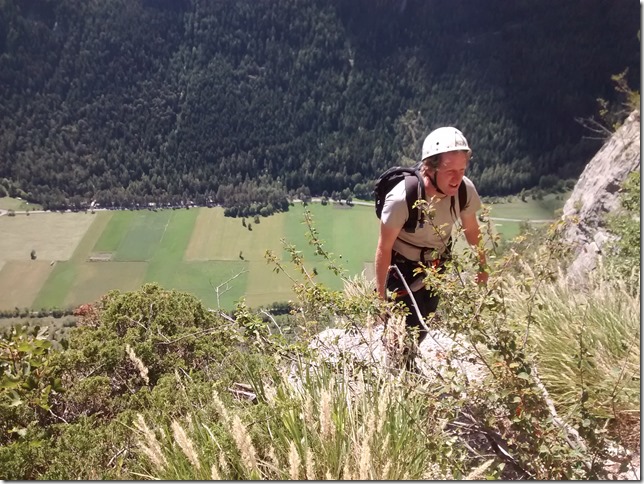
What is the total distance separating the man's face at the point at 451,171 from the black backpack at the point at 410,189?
0.13 m

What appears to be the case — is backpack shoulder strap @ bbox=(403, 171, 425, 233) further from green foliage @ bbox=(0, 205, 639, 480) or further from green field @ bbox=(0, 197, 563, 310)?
green field @ bbox=(0, 197, 563, 310)

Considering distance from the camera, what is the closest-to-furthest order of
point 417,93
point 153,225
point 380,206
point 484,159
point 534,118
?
point 380,206 < point 153,225 < point 484,159 < point 534,118 < point 417,93

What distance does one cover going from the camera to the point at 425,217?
3.22 metres

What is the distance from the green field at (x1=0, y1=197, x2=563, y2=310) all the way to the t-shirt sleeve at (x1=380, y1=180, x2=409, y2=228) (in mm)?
39905

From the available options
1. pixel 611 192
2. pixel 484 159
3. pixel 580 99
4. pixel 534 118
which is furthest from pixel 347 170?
pixel 611 192

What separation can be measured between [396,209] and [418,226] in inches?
9.4

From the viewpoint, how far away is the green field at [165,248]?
4997 cm

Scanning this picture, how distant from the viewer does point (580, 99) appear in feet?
244

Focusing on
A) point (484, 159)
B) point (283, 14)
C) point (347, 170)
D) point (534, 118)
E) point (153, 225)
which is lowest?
point (153, 225)

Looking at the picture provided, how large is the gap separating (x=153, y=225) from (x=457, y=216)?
66334mm

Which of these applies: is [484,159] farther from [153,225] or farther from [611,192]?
[611,192]

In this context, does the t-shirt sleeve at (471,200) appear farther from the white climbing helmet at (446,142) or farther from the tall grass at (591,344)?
the tall grass at (591,344)

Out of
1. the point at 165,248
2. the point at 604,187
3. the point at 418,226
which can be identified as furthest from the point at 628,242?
the point at 165,248

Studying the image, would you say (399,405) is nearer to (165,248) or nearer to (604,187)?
(604,187)
